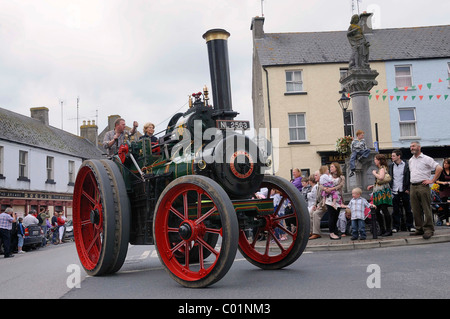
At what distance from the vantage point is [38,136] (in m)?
28.2

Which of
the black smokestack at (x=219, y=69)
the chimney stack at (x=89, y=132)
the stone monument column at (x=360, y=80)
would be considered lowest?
the black smokestack at (x=219, y=69)

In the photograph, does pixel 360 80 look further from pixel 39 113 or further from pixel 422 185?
pixel 39 113

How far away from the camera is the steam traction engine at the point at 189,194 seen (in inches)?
183

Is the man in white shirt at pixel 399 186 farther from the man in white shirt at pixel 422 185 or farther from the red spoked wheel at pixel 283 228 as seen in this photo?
the red spoked wheel at pixel 283 228

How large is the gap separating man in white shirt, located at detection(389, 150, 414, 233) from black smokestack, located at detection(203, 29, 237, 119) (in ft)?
14.1

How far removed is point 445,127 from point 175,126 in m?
21.6

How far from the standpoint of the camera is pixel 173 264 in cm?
473

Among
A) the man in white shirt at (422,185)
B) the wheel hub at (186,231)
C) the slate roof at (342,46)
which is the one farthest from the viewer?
the slate roof at (342,46)

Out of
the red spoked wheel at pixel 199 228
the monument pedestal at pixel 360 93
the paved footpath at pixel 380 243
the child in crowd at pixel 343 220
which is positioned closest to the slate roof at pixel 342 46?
the monument pedestal at pixel 360 93

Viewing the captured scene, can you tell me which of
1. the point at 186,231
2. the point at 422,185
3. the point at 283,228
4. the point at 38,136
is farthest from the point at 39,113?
the point at 186,231

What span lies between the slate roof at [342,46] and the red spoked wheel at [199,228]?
19813 millimetres

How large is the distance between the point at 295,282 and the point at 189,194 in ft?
5.16
